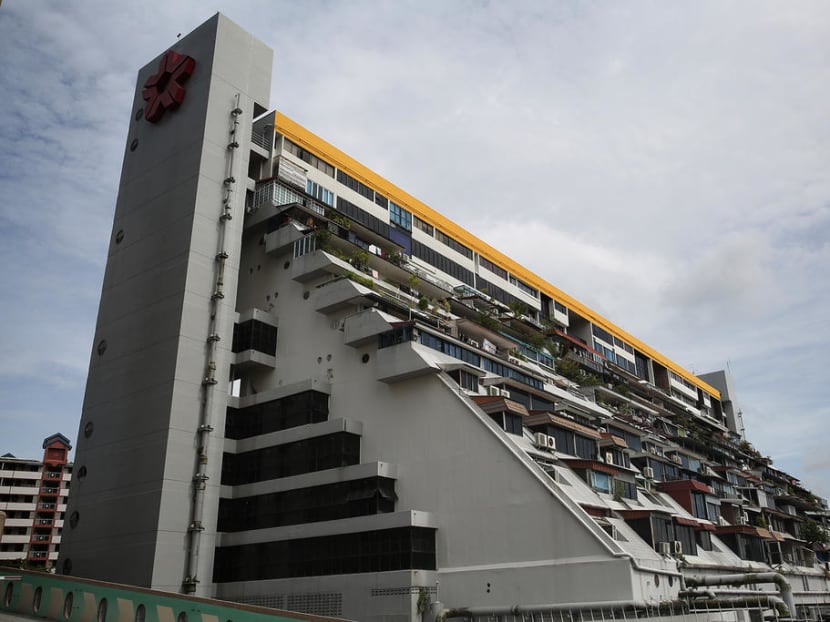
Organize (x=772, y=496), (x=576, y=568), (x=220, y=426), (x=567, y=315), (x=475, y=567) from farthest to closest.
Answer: (x=567, y=315)
(x=772, y=496)
(x=220, y=426)
(x=475, y=567)
(x=576, y=568)

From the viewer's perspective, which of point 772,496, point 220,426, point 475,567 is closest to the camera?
point 475,567

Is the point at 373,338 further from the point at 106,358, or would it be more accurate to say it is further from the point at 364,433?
the point at 106,358

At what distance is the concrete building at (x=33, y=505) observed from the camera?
4732 inches

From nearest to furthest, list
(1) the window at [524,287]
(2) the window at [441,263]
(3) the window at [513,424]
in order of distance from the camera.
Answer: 1. (3) the window at [513,424]
2. (2) the window at [441,263]
3. (1) the window at [524,287]

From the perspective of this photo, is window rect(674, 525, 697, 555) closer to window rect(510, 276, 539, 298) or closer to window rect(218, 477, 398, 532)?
window rect(218, 477, 398, 532)

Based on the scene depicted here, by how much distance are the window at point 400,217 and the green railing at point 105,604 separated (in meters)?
44.0

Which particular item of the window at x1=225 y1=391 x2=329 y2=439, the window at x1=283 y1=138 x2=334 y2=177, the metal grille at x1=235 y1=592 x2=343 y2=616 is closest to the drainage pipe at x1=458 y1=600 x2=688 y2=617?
the metal grille at x1=235 y1=592 x2=343 y2=616

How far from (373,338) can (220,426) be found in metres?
12.2

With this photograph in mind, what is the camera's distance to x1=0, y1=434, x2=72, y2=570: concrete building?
4732 inches

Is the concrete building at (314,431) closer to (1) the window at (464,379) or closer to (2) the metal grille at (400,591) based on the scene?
(2) the metal grille at (400,591)

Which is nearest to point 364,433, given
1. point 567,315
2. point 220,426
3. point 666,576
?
point 220,426

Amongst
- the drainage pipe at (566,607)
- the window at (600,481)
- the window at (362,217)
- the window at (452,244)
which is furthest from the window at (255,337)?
the window at (452,244)

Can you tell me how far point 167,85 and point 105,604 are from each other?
139 feet

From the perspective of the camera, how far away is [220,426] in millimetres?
52031
